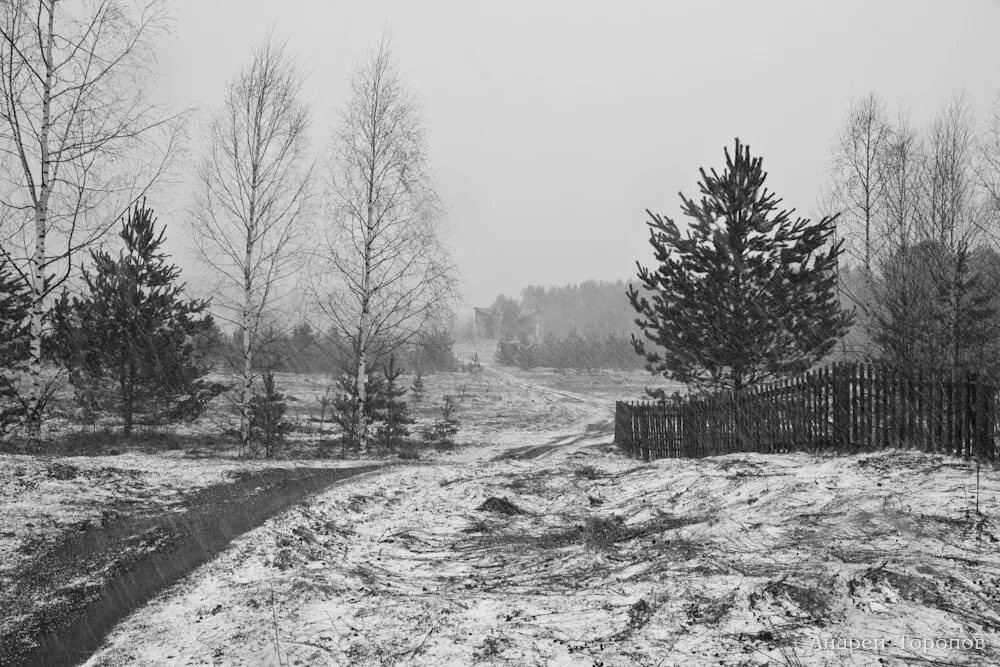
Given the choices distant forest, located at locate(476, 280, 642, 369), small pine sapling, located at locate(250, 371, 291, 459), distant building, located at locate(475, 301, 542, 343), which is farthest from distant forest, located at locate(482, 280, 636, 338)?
small pine sapling, located at locate(250, 371, 291, 459)

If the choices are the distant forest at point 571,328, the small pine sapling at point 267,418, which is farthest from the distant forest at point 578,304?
the small pine sapling at point 267,418

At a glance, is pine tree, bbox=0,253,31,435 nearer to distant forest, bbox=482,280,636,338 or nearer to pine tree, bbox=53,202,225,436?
pine tree, bbox=53,202,225,436

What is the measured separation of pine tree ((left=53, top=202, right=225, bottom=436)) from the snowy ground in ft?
39.7

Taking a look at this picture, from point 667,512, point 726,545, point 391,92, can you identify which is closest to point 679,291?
point 667,512

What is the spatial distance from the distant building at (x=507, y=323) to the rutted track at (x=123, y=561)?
91.3m

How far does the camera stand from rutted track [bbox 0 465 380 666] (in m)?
3.13

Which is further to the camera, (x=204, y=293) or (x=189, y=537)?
(x=204, y=293)

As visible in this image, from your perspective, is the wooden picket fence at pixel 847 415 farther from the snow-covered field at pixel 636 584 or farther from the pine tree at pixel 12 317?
the pine tree at pixel 12 317

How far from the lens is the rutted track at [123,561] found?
3.13 meters

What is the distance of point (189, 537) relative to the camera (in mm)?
5164

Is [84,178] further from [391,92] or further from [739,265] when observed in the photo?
[739,265]

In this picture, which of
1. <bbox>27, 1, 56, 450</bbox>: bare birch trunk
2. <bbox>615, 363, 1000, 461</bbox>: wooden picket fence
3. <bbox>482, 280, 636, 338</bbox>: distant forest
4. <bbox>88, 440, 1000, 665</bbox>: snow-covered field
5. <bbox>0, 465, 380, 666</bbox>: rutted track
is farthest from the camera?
<bbox>482, 280, 636, 338</bbox>: distant forest

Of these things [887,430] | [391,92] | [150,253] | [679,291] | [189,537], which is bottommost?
[189,537]

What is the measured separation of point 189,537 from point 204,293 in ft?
43.7
